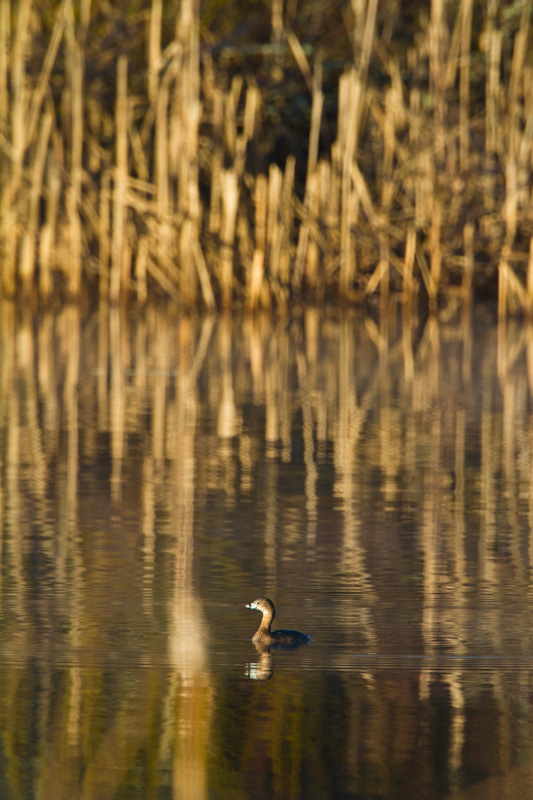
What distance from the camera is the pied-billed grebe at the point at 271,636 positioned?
231cm

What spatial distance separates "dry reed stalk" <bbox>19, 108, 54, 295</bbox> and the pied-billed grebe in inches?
314

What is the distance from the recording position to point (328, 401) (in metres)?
5.67

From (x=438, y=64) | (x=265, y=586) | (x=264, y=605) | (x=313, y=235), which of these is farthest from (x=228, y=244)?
(x=264, y=605)

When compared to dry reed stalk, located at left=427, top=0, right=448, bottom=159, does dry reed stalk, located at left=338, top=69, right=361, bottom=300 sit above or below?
below

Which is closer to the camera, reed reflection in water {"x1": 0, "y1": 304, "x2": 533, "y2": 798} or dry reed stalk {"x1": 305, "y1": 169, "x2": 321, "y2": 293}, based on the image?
reed reflection in water {"x1": 0, "y1": 304, "x2": 533, "y2": 798}

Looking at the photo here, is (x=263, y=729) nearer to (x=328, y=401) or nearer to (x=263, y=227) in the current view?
(x=328, y=401)

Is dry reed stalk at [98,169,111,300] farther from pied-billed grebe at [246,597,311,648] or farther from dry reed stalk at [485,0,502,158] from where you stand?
pied-billed grebe at [246,597,311,648]

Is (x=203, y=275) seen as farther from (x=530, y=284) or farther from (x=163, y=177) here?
(x=530, y=284)

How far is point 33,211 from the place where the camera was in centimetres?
1011

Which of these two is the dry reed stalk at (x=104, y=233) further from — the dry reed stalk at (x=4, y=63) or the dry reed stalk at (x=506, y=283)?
the dry reed stalk at (x=506, y=283)

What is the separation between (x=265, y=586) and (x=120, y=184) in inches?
292

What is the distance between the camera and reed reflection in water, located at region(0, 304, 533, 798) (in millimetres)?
1820

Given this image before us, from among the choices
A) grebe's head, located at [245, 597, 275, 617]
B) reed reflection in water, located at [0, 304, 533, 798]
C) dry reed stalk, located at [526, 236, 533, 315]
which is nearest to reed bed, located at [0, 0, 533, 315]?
dry reed stalk, located at [526, 236, 533, 315]

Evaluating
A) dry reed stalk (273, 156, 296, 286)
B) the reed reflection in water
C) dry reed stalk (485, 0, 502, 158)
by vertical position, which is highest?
dry reed stalk (485, 0, 502, 158)
